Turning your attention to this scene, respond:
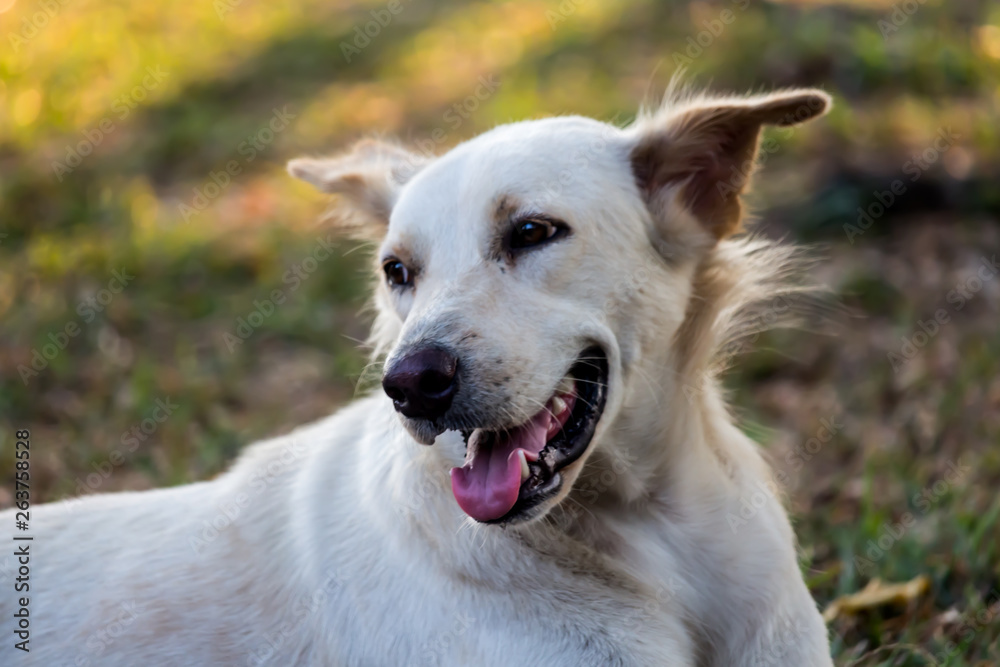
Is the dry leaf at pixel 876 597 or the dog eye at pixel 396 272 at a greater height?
the dog eye at pixel 396 272

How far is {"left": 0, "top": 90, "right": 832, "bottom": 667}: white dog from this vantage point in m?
2.80

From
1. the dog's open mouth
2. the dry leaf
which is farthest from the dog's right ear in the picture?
the dry leaf

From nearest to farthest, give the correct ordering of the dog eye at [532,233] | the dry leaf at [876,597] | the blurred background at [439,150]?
the dog eye at [532,233]
the dry leaf at [876,597]
the blurred background at [439,150]

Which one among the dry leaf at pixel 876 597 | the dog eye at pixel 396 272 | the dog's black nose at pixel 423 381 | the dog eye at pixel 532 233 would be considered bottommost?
the dry leaf at pixel 876 597

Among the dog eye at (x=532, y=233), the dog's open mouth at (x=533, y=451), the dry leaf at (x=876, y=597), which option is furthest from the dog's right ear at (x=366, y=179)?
the dry leaf at (x=876, y=597)

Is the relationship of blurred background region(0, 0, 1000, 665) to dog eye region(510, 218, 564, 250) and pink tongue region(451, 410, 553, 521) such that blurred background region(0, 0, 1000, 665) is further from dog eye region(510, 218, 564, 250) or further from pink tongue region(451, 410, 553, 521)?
dog eye region(510, 218, 564, 250)

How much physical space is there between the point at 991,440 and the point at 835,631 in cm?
177

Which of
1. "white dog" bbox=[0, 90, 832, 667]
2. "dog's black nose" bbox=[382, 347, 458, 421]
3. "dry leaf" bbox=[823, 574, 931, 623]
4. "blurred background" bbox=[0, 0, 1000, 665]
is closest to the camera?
"dog's black nose" bbox=[382, 347, 458, 421]

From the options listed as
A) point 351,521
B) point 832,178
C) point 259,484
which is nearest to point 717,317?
point 351,521

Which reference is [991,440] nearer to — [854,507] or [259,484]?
→ [854,507]

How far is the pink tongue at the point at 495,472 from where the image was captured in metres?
2.70

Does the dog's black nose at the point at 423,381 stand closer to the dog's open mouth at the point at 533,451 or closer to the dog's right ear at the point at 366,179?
the dog's open mouth at the point at 533,451

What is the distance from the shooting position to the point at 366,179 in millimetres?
3785

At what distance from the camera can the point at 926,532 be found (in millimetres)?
4551
